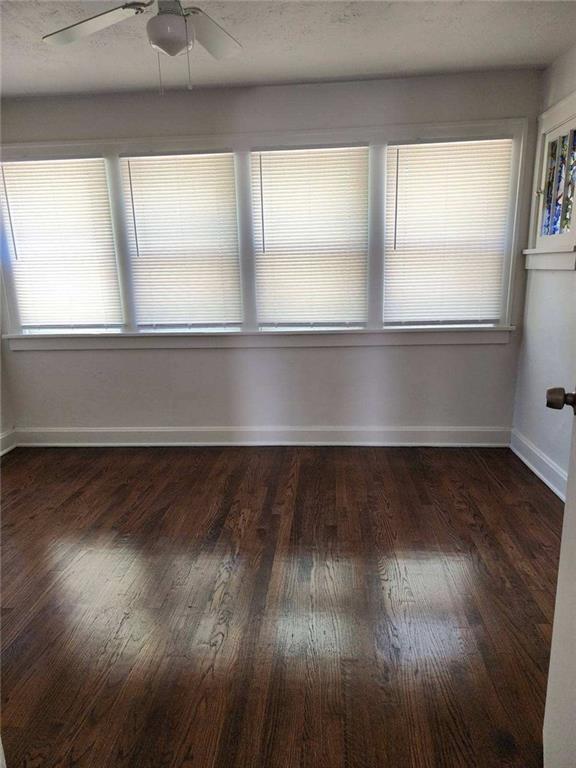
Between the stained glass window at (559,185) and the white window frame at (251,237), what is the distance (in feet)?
0.75

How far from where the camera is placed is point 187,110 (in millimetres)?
3186

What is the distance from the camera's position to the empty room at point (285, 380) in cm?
152

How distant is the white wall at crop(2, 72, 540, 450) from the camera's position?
10.1ft

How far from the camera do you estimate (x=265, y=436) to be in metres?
3.65

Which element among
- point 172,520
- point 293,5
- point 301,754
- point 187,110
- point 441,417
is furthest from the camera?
point 441,417

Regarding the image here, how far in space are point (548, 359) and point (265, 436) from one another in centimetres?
207

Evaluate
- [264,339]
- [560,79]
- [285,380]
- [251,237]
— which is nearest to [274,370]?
[285,380]

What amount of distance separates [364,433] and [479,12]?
2607 mm

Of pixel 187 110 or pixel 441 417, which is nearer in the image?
pixel 187 110

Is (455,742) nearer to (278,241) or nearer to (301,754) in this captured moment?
(301,754)

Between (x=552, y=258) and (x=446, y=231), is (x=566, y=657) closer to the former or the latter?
(x=552, y=258)

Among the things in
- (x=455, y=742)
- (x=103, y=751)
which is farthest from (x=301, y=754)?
(x=103, y=751)

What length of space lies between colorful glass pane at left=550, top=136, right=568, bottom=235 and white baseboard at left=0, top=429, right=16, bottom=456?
4273mm

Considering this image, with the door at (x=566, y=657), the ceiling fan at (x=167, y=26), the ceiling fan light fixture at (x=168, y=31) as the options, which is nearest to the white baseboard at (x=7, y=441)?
the ceiling fan at (x=167, y=26)
